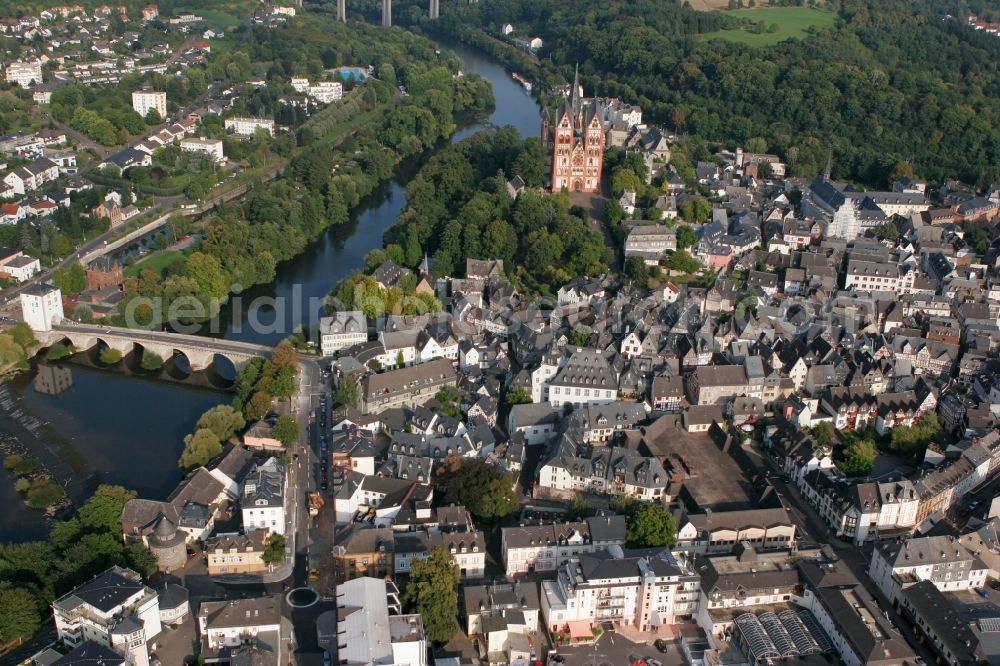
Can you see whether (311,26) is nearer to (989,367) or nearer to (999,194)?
(999,194)

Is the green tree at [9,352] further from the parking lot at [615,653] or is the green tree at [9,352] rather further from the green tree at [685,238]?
the green tree at [685,238]

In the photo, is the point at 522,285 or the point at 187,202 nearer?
the point at 522,285

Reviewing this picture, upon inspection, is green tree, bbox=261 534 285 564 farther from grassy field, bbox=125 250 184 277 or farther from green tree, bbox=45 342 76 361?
grassy field, bbox=125 250 184 277

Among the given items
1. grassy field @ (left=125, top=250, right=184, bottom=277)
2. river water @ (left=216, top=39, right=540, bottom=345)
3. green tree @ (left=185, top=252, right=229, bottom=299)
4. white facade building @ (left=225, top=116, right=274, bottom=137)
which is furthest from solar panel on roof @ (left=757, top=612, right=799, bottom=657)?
white facade building @ (left=225, top=116, right=274, bottom=137)

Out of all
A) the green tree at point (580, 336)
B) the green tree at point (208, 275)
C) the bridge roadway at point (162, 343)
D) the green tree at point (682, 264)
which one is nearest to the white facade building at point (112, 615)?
the bridge roadway at point (162, 343)

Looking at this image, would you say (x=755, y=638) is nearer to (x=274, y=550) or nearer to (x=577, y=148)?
(x=274, y=550)

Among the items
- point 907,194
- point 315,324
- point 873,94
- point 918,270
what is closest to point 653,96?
point 873,94
